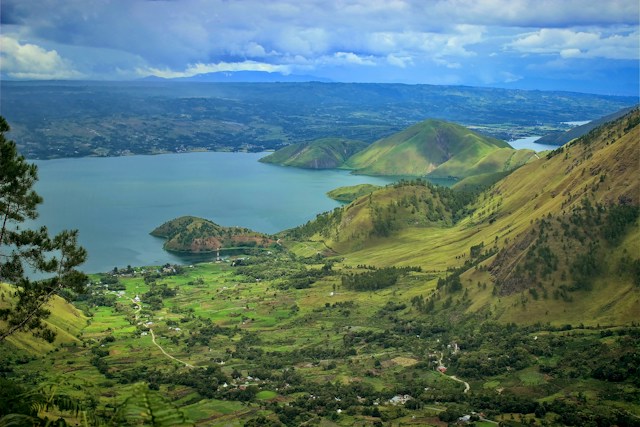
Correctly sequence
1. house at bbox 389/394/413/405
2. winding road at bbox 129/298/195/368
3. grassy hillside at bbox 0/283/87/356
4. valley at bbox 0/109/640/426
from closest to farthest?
1. valley at bbox 0/109/640/426
2. house at bbox 389/394/413/405
3. grassy hillside at bbox 0/283/87/356
4. winding road at bbox 129/298/195/368

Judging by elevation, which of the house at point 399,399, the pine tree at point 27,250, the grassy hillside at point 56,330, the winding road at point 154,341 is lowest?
the winding road at point 154,341

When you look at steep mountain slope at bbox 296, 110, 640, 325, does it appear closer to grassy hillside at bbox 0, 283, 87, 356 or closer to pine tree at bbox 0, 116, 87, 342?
grassy hillside at bbox 0, 283, 87, 356

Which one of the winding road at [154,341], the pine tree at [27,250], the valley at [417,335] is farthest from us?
the winding road at [154,341]

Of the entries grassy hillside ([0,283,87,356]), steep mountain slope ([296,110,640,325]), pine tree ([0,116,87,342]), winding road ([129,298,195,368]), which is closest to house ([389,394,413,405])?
steep mountain slope ([296,110,640,325])

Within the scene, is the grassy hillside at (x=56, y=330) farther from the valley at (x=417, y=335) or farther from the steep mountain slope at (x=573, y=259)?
the steep mountain slope at (x=573, y=259)

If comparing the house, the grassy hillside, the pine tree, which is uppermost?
the pine tree

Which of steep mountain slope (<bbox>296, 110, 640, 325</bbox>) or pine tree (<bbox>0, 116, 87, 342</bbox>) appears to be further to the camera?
steep mountain slope (<bbox>296, 110, 640, 325</bbox>)

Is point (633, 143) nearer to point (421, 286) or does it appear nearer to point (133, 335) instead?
point (421, 286)

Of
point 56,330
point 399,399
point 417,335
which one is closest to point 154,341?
point 56,330

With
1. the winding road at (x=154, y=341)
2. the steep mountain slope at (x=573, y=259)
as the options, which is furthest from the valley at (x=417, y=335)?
the winding road at (x=154, y=341)

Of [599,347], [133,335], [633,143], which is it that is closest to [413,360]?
[599,347]
